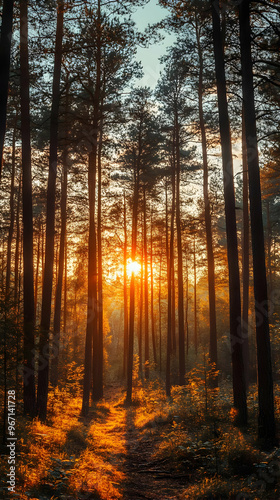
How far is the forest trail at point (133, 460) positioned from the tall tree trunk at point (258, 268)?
2.23 m

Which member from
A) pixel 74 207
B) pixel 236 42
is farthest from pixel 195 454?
pixel 74 207

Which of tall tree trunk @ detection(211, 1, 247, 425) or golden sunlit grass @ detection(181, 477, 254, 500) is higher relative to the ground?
tall tree trunk @ detection(211, 1, 247, 425)

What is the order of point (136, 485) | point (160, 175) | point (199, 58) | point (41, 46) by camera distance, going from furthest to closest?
point (160, 175)
point (199, 58)
point (41, 46)
point (136, 485)

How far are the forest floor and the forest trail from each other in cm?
2

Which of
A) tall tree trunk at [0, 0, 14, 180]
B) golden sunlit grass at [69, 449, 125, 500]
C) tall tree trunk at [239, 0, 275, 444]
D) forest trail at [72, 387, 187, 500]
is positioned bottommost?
forest trail at [72, 387, 187, 500]

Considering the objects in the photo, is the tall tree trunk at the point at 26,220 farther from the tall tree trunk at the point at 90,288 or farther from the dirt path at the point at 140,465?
the tall tree trunk at the point at 90,288

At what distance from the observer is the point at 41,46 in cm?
1125

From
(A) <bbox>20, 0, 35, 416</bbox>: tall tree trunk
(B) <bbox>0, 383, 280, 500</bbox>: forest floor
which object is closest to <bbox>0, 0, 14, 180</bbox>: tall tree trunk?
(A) <bbox>20, 0, 35, 416</bbox>: tall tree trunk

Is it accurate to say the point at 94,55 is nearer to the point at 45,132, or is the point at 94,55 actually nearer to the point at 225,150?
the point at 45,132

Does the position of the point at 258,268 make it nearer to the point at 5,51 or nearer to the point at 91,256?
the point at 5,51

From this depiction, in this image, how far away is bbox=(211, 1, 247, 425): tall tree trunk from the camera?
9.43m

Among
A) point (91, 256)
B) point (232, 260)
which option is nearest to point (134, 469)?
point (232, 260)

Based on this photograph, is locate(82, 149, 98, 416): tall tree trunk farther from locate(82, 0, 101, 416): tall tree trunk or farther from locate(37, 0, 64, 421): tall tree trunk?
locate(37, 0, 64, 421): tall tree trunk

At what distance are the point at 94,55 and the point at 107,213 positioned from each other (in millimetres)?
9532
